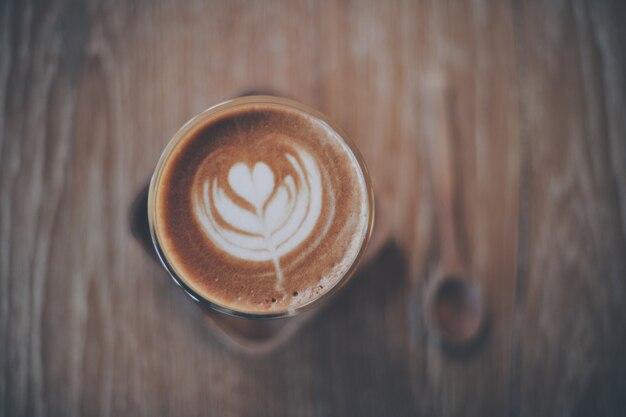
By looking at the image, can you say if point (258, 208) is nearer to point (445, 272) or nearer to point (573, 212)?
point (445, 272)

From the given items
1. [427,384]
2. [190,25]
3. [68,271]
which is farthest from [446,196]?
[68,271]

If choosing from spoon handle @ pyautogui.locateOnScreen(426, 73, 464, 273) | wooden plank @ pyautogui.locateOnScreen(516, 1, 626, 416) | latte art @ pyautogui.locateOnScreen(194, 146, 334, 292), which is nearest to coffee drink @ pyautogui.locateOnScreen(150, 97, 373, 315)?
latte art @ pyautogui.locateOnScreen(194, 146, 334, 292)

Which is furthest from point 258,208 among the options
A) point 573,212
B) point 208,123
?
point 573,212

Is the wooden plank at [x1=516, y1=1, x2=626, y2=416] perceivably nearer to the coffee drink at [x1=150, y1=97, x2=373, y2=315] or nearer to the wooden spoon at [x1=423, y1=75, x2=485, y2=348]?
the wooden spoon at [x1=423, y1=75, x2=485, y2=348]

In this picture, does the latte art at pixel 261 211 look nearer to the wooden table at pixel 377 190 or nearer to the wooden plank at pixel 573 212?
the wooden table at pixel 377 190

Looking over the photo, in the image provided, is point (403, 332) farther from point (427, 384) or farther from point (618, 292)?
point (618, 292)

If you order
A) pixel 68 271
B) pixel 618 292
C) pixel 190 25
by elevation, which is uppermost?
pixel 190 25
